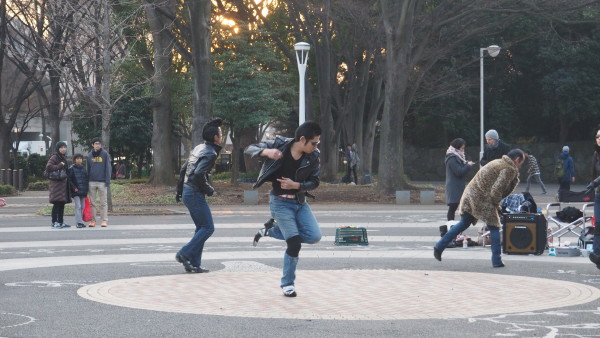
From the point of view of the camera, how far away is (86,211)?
21.0 m

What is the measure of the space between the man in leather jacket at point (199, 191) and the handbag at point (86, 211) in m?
8.76

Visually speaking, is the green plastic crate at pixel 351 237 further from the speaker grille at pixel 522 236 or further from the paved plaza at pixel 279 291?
the speaker grille at pixel 522 236

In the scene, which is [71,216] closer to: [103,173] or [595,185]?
[103,173]

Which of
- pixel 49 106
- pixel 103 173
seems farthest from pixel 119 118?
pixel 103 173

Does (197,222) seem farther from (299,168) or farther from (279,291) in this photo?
(299,168)

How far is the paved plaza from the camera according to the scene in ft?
27.9

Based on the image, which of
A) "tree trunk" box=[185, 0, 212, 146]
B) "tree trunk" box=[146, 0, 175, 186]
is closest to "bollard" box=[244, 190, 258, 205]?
"tree trunk" box=[185, 0, 212, 146]

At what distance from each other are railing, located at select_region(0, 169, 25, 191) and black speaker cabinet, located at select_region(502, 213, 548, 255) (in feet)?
98.8

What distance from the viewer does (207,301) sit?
9.98 m

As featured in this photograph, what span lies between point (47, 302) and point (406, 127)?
51444 millimetres

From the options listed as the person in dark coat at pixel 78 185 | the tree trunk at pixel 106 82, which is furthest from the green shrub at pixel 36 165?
the person in dark coat at pixel 78 185

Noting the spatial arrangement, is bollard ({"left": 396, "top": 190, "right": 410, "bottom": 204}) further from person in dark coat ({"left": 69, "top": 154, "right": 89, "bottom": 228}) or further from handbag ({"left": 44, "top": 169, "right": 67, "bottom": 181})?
handbag ({"left": 44, "top": 169, "right": 67, "bottom": 181})

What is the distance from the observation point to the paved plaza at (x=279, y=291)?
8500 millimetres

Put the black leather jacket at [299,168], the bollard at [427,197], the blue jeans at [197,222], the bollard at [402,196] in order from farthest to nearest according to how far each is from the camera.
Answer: the bollard at [427,197] → the bollard at [402,196] → the blue jeans at [197,222] → the black leather jacket at [299,168]
